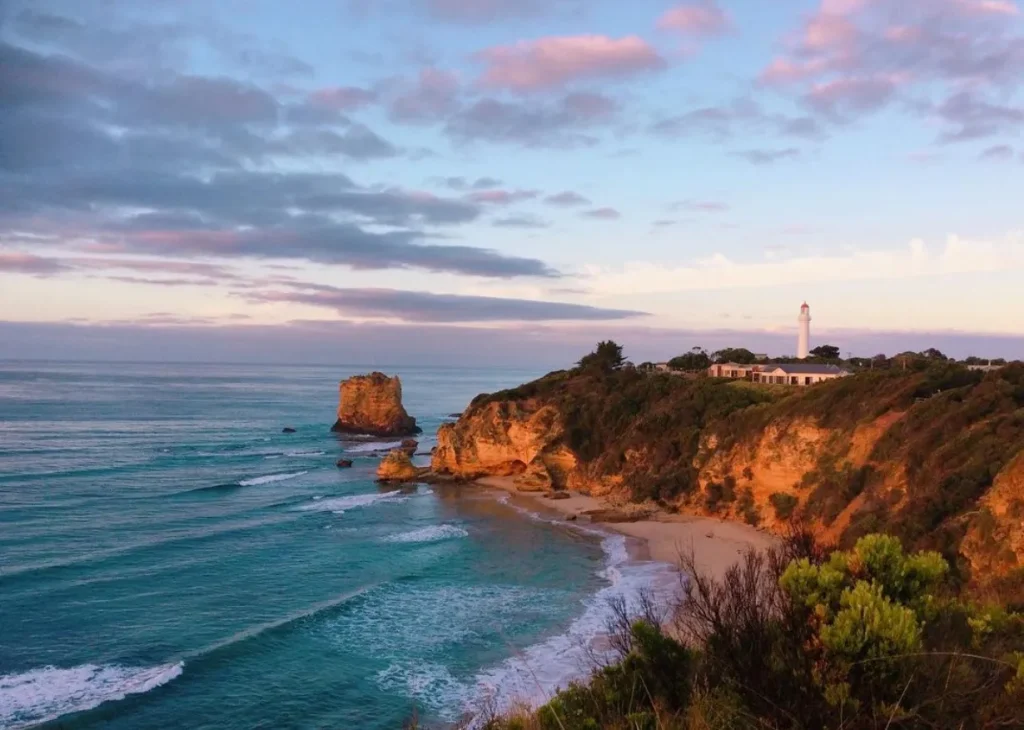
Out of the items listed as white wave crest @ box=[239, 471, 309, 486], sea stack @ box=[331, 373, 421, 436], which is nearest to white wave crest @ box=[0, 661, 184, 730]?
white wave crest @ box=[239, 471, 309, 486]

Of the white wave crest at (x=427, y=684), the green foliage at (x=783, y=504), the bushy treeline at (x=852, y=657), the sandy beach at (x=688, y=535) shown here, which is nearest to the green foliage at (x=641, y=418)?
the sandy beach at (x=688, y=535)

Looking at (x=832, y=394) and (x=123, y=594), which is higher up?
(x=832, y=394)

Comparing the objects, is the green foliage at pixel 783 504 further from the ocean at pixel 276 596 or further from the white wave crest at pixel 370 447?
the white wave crest at pixel 370 447

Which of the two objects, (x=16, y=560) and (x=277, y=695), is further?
(x=16, y=560)

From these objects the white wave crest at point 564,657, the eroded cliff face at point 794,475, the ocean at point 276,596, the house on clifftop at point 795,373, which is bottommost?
the ocean at point 276,596

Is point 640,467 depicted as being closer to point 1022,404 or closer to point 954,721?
point 1022,404

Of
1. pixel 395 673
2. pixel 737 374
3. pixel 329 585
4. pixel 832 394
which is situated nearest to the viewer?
pixel 395 673

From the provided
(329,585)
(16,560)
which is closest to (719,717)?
(329,585)
